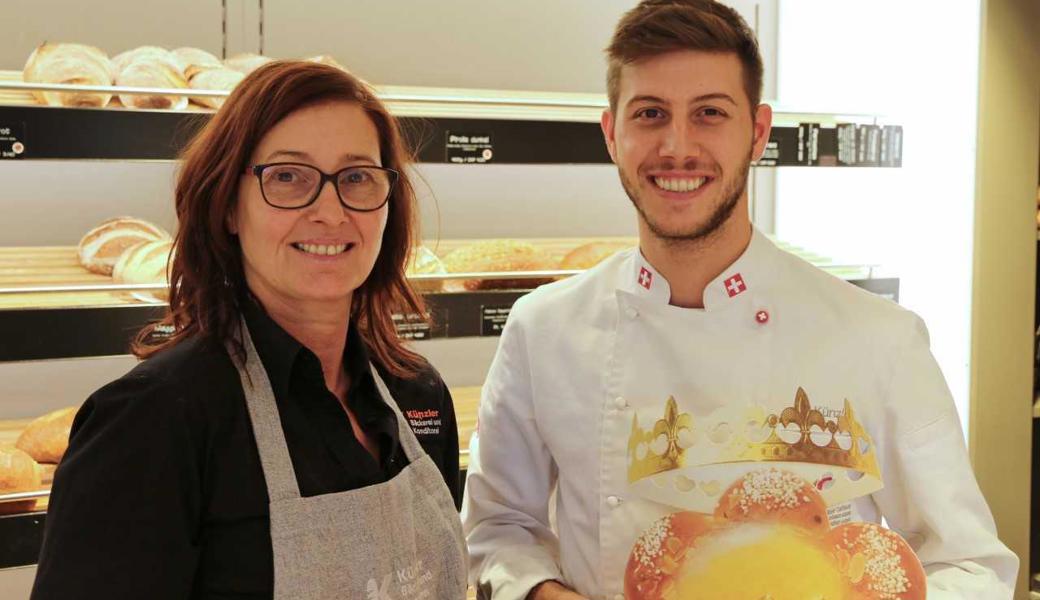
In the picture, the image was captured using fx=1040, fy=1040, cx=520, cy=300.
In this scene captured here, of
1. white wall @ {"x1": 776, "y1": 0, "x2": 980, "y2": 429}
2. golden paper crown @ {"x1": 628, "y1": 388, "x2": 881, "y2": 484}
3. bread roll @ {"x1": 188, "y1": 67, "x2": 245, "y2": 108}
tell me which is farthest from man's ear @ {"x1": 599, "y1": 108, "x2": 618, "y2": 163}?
white wall @ {"x1": 776, "y1": 0, "x2": 980, "y2": 429}

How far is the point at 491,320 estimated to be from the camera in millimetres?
2293

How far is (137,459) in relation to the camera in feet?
3.42

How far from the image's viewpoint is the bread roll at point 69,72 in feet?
6.70

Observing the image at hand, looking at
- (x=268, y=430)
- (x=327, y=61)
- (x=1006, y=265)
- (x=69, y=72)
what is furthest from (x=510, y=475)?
(x=1006, y=265)

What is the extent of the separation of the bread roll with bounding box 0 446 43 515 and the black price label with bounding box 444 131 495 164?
1.03 meters

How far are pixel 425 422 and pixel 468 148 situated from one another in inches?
35.7

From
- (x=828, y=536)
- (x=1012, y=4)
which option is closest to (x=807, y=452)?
(x=828, y=536)

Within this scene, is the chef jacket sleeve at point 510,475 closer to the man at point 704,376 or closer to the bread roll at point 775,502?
the man at point 704,376

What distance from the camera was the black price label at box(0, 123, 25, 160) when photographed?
1.90 meters

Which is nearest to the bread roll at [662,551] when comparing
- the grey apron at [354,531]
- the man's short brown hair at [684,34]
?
Result: the grey apron at [354,531]

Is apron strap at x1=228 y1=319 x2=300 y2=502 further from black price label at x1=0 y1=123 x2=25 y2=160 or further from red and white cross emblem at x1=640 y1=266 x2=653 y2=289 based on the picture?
black price label at x1=0 y1=123 x2=25 y2=160

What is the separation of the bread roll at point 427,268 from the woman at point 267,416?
911mm

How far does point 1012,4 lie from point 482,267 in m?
1.47

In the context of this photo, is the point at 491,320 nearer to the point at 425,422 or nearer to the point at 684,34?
the point at 425,422
